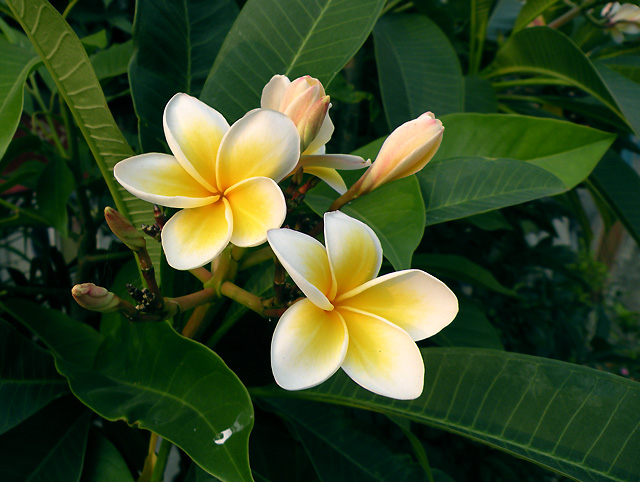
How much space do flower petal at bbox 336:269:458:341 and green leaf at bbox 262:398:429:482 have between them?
329 millimetres

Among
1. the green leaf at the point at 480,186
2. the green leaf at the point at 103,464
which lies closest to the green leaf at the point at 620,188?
the green leaf at the point at 480,186

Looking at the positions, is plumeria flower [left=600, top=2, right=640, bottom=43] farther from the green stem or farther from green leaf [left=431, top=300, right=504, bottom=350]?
the green stem

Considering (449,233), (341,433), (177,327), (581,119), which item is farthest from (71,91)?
(581,119)

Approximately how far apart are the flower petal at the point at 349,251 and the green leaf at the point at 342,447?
13.5 inches

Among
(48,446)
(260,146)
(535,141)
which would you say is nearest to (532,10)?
(535,141)

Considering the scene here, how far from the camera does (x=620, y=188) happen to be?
94 centimetres

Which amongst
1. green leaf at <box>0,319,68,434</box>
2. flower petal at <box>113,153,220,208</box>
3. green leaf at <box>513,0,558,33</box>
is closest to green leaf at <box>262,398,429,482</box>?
green leaf at <box>0,319,68,434</box>

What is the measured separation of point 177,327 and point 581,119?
4.71ft

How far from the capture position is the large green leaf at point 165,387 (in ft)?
1.38

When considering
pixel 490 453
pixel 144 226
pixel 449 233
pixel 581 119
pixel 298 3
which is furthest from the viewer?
pixel 490 453

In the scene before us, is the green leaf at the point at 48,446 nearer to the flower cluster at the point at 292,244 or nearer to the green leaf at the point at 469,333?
the flower cluster at the point at 292,244

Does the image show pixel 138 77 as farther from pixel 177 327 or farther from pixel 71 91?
pixel 177 327

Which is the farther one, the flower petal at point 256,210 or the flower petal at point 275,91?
the flower petal at point 275,91

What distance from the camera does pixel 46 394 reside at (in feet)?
1.98
